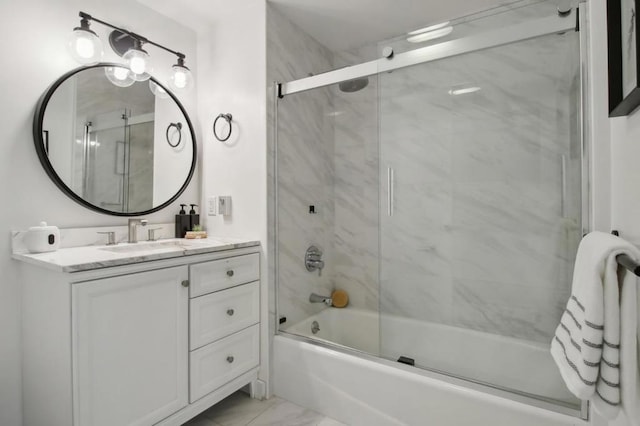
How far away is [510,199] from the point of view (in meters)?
→ 1.81

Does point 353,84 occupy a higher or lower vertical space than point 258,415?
higher

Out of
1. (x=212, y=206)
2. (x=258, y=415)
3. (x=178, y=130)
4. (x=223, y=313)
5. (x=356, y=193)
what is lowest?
(x=258, y=415)

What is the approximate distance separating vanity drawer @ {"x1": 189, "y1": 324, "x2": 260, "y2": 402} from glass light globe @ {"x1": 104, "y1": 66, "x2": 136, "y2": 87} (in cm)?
156

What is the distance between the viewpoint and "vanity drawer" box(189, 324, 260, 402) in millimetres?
1529

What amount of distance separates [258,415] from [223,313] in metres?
0.60

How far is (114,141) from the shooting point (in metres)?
1.82

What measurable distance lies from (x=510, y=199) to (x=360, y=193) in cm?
100

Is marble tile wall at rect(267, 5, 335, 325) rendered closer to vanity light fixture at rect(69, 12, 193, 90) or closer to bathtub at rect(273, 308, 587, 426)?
bathtub at rect(273, 308, 587, 426)

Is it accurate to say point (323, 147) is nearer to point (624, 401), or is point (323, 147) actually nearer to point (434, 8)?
point (434, 8)

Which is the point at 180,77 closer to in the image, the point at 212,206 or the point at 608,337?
the point at 212,206

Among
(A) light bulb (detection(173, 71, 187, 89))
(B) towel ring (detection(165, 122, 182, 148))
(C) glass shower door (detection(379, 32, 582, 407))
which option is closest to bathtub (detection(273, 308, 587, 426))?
(C) glass shower door (detection(379, 32, 582, 407))

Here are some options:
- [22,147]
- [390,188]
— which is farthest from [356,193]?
[22,147]

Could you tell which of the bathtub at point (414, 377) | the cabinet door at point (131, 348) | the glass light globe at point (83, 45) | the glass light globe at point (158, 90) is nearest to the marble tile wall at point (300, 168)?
the bathtub at point (414, 377)

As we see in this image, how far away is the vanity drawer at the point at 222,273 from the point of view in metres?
1.54
